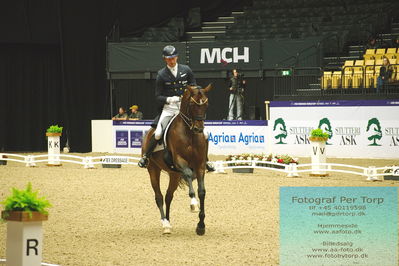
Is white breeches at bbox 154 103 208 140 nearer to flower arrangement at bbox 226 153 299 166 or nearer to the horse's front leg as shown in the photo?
the horse's front leg

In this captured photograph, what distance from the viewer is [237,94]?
99.0ft

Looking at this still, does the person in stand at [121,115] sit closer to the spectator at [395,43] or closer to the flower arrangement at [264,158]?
the flower arrangement at [264,158]

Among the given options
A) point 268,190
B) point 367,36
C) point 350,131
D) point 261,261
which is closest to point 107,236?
point 261,261

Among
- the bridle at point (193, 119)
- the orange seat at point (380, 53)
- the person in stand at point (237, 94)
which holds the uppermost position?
the orange seat at point (380, 53)

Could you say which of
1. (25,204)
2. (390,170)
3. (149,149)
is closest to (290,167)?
(390,170)

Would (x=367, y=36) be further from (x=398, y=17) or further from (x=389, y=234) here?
(x=389, y=234)

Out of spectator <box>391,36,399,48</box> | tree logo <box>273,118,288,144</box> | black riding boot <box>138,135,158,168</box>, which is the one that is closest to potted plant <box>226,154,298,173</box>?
tree logo <box>273,118,288,144</box>

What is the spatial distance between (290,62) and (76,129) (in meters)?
9.78

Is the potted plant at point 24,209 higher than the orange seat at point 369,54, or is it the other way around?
the orange seat at point 369,54

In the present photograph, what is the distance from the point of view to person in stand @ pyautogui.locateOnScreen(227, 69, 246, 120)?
2989 cm

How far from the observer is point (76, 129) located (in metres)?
33.9

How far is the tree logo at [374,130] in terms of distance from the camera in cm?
2620

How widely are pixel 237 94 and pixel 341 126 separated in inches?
191

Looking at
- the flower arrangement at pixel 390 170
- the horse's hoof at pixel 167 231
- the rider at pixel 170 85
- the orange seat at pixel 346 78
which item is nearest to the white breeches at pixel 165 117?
the rider at pixel 170 85
